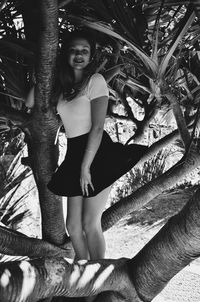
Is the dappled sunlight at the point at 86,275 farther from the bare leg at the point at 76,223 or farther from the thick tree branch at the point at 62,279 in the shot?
the bare leg at the point at 76,223

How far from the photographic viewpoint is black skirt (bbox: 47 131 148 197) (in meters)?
1.57

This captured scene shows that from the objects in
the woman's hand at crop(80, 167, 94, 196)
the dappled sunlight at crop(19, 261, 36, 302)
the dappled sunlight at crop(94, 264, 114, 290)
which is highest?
the woman's hand at crop(80, 167, 94, 196)

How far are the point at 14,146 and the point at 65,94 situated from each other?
924 millimetres

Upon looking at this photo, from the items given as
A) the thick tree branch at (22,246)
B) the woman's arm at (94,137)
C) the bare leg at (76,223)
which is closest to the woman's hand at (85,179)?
the woman's arm at (94,137)

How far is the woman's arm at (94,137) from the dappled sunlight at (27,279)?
56cm

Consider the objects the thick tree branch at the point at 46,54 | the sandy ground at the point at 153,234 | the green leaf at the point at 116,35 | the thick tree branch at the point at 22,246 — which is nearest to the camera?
the thick tree branch at the point at 46,54

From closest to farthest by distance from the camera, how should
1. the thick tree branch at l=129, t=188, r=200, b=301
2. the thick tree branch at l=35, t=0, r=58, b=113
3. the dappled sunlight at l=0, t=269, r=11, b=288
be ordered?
the dappled sunlight at l=0, t=269, r=11, b=288
the thick tree branch at l=129, t=188, r=200, b=301
the thick tree branch at l=35, t=0, r=58, b=113

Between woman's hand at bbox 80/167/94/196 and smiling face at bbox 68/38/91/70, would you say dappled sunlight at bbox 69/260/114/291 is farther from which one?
smiling face at bbox 68/38/91/70

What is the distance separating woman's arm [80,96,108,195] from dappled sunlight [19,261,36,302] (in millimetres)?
564

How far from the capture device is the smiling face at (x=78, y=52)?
5.22ft

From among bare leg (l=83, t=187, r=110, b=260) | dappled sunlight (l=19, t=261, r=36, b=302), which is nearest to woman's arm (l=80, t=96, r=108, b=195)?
bare leg (l=83, t=187, r=110, b=260)

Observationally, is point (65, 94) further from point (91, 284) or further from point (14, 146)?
point (14, 146)

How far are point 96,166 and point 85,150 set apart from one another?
84 mm

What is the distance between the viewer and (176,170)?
70.1 inches
